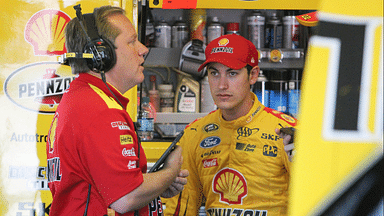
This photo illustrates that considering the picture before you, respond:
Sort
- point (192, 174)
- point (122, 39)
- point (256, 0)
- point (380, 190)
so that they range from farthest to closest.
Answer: point (256, 0), point (192, 174), point (122, 39), point (380, 190)

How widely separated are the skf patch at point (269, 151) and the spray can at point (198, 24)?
5.33 ft

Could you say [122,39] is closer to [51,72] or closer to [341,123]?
[341,123]

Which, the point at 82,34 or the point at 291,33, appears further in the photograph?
the point at 291,33

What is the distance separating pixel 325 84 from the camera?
623 millimetres

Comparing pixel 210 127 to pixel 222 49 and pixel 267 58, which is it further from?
pixel 267 58

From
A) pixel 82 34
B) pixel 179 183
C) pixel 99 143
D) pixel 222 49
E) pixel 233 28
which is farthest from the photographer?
pixel 233 28

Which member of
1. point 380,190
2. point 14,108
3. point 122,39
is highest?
point 122,39

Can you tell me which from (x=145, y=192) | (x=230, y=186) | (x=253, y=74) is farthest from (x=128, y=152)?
(x=253, y=74)

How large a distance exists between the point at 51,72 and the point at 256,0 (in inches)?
60.8

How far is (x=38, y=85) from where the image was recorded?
2859 mm

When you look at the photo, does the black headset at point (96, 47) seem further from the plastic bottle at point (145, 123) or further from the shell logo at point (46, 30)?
the plastic bottle at point (145, 123)

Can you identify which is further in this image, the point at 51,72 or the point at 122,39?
the point at 51,72

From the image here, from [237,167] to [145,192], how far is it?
0.72 m

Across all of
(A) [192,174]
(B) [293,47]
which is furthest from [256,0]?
(A) [192,174]
